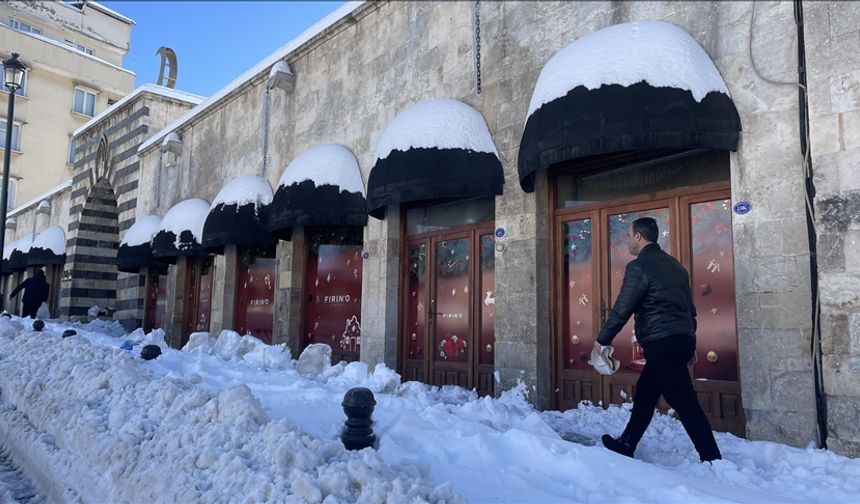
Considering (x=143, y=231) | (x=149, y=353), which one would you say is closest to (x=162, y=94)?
(x=143, y=231)

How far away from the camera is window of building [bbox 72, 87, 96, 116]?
114 feet

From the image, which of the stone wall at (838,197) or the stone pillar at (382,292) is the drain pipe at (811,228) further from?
the stone pillar at (382,292)

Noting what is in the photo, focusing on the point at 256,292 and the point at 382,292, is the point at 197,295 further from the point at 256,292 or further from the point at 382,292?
the point at 382,292

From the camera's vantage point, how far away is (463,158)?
25.6ft

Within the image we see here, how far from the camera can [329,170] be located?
1012cm

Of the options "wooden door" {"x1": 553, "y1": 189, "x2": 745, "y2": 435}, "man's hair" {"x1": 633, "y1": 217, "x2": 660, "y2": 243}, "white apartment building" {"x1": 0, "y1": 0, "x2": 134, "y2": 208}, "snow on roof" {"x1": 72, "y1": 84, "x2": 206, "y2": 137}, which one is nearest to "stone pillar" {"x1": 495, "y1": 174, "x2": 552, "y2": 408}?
"wooden door" {"x1": 553, "y1": 189, "x2": 745, "y2": 435}

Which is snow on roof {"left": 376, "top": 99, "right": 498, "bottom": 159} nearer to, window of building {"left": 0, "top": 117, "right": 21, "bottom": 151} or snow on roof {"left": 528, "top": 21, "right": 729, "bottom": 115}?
snow on roof {"left": 528, "top": 21, "right": 729, "bottom": 115}

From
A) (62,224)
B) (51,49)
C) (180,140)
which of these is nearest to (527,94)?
(180,140)

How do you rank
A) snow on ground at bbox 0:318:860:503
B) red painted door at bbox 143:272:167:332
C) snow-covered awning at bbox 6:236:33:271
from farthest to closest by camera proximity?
snow-covered awning at bbox 6:236:33:271
red painted door at bbox 143:272:167:332
snow on ground at bbox 0:318:860:503

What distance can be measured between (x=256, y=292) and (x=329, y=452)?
10516 mm

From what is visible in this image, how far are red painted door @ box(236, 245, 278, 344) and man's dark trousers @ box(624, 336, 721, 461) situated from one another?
9.42m

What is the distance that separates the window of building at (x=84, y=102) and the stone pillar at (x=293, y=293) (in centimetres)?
3030

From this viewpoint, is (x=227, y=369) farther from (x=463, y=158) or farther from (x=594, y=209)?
(x=594, y=209)

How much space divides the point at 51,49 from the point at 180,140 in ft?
73.5
